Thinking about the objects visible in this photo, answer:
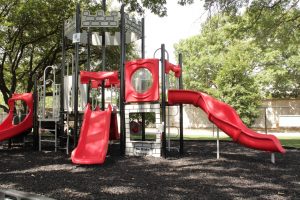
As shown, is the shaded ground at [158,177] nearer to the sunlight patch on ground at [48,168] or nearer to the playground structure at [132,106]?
the sunlight patch on ground at [48,168]

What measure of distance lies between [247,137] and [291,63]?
2653 centimetres

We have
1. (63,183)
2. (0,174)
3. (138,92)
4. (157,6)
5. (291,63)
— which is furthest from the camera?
(291,63)

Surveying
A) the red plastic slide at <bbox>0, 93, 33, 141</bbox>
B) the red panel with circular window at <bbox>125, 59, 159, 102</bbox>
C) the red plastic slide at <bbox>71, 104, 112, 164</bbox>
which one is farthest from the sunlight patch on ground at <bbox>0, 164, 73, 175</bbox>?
the red plastic slide at <bbox>0, 93, 33, 141</bbox>

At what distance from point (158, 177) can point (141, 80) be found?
3990mm

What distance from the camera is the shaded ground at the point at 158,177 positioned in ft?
18.1

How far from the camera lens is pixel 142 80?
10.2m

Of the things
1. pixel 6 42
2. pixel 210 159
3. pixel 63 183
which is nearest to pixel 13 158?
pixel 63 183

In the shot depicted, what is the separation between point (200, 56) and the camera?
36.7m

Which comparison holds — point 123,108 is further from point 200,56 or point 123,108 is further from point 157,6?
point 200,56

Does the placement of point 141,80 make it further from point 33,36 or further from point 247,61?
point 247,61

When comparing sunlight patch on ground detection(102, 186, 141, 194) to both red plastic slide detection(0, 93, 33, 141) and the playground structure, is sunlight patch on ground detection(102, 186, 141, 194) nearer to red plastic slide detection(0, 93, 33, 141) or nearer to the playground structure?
the playground structure

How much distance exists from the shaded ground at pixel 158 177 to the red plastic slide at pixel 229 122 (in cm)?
52

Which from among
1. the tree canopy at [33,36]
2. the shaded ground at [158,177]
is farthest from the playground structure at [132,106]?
the tree canopy at [33,36]

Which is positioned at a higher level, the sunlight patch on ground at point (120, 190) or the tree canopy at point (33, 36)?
the tree canopy at point (33, 36)
